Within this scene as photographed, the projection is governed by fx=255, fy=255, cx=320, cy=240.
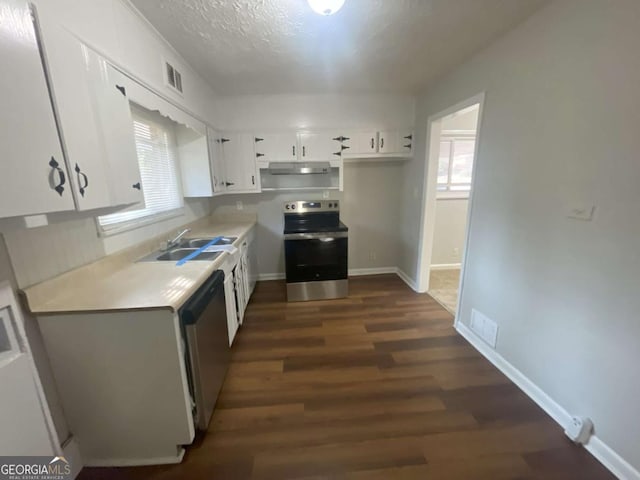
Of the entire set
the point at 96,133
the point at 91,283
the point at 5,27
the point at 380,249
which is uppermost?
the point at 5,27

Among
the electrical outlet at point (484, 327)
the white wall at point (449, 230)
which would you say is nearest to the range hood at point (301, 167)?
the white wall at point (449, 230)

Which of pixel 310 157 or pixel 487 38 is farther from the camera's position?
pixel 310 157

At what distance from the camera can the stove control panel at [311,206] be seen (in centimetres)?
374

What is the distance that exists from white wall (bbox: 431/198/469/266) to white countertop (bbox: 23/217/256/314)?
11.5ft

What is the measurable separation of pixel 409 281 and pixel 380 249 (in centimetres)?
67

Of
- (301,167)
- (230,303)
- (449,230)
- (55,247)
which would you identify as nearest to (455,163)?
(449,230)

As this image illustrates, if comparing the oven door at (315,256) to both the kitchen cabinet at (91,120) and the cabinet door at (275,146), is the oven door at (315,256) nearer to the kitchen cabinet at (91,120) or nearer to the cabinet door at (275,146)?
the cabinet door at (275,146)

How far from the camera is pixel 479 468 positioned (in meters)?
1.39

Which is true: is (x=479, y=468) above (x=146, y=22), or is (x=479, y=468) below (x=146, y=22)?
below

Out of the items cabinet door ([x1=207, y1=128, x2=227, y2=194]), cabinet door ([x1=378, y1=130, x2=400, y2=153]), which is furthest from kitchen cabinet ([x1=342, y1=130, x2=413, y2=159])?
cabinet door ([x1=207, y1=128, x2=227, y2=194])

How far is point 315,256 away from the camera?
3.33m

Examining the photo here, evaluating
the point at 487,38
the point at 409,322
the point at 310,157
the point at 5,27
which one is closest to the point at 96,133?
the point at 5,27

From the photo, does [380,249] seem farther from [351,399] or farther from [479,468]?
[479,468]

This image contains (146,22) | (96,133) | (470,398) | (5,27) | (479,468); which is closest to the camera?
(5,27)
